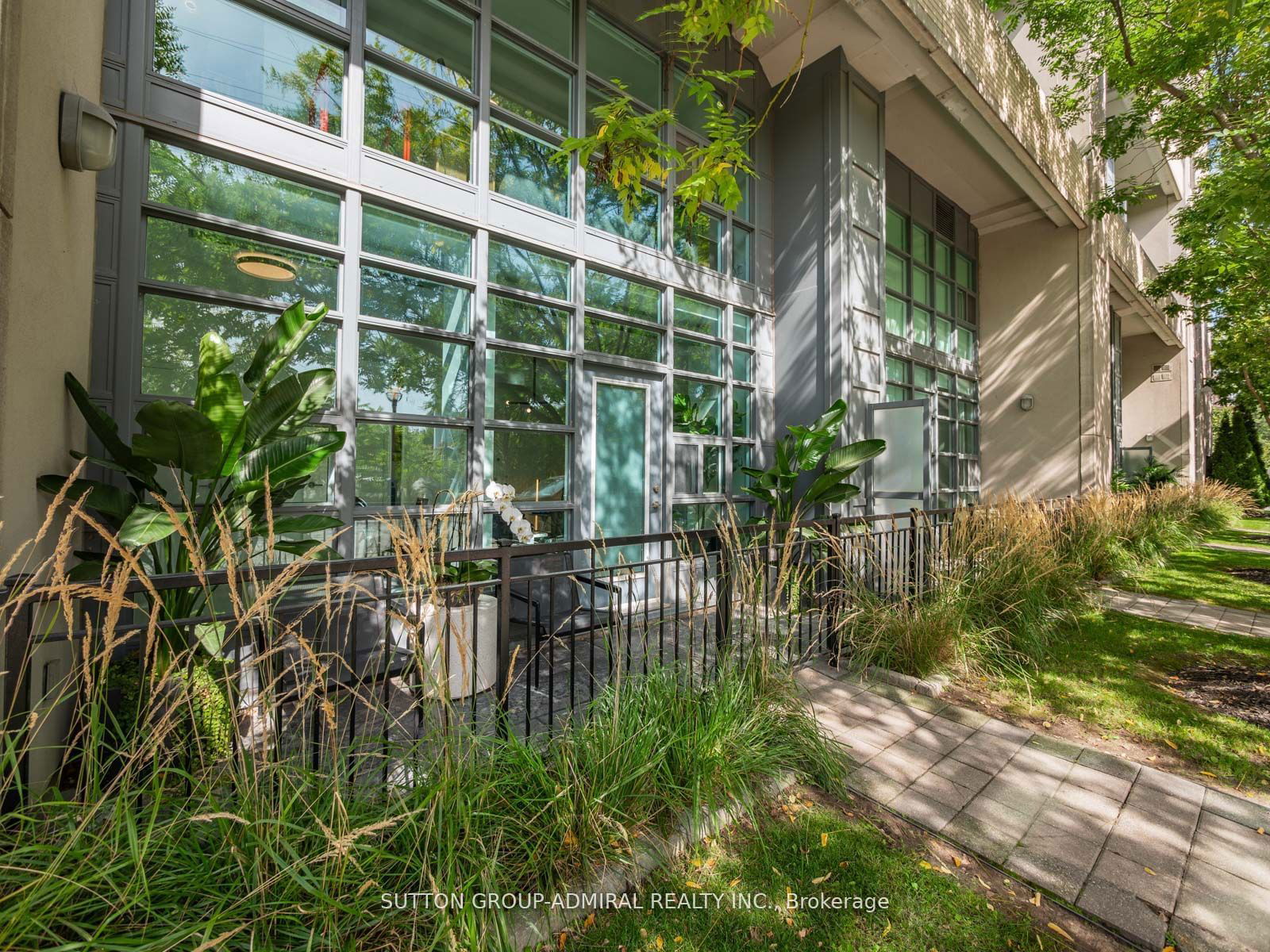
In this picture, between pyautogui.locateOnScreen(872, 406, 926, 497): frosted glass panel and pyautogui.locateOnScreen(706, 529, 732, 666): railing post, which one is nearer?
pyautogui.locateOnScreen(706, 529, 732, 666): railing post

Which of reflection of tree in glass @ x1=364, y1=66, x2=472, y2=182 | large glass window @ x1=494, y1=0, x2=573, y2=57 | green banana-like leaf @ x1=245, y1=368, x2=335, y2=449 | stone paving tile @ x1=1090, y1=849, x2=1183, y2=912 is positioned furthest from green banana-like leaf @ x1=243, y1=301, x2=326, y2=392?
stone paving tile @ x1=1090, y1=849, x2=1183, y2=912

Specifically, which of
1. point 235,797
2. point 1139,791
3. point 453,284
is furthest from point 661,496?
point 235,797

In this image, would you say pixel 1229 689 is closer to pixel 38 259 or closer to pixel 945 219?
pixel 38 259

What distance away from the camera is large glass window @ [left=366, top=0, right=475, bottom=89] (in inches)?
169

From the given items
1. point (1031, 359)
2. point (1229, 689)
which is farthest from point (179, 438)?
point (1031, 359)

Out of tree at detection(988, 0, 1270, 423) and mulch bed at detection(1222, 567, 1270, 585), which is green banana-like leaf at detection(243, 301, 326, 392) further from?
mulch bed at detection(1222, 567, 1270, 585)

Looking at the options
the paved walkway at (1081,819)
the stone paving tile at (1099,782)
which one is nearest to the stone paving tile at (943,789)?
the paved walkway at (1081,819)

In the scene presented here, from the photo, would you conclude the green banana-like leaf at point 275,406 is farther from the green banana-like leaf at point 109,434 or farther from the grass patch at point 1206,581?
the grass patch at point 1206,581

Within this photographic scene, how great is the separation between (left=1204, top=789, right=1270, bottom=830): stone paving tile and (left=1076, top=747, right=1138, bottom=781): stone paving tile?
0.26 meters

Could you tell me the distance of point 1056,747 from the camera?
9.70 feet

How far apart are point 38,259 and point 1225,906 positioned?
5.05m

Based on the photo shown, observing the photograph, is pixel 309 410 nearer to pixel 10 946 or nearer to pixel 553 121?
pixel 10 946

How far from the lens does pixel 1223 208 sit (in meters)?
5.04

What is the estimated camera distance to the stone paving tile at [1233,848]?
206 centimetres
